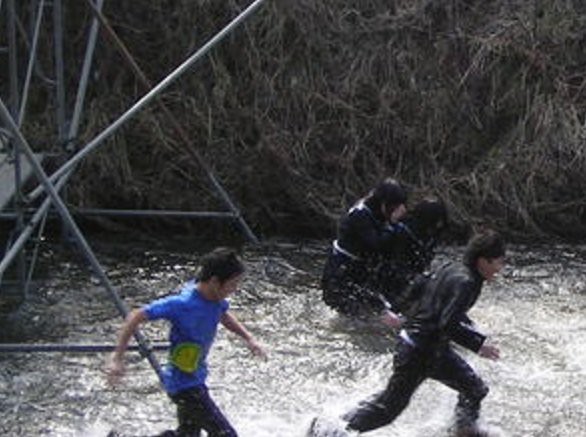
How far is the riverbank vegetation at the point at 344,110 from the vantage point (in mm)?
12891

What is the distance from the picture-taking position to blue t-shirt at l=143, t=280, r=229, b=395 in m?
6.32

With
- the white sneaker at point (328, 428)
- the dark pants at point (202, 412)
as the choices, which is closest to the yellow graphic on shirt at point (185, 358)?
the dark pants at point (202, 412)

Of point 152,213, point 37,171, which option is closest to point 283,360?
point 37,171

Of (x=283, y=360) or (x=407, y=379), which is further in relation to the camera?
(x=283, y=360)

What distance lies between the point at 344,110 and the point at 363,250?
4447 millimetres

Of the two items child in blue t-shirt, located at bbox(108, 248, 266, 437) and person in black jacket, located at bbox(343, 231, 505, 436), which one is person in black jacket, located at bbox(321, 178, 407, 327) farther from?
child in blue t-shirt, located at bbox(108, 248, 266, 437)

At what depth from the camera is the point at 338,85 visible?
13602 millimetres

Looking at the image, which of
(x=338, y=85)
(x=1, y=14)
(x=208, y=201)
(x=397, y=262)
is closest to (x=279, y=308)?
(x=397, y=262)

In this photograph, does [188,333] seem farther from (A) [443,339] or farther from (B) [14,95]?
(B) [14,95]

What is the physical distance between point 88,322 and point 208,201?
3522mm

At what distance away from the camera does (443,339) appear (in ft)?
22.7

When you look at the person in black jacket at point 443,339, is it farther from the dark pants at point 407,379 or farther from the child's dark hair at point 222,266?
the child's dark hair at point 222,266

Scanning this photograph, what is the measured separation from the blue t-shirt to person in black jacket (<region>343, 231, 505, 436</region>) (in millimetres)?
1127

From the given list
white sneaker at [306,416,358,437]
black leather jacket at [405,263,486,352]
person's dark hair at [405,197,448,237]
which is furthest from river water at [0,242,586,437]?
person's dark hair at [405,197,448,237]
